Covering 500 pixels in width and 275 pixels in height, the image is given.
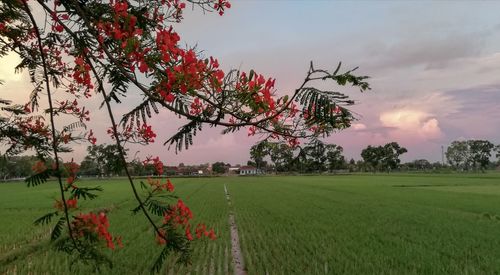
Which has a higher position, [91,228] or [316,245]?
[91,228]

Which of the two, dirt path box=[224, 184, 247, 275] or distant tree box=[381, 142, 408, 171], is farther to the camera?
distant tree box=[381, 142, 408, 171]

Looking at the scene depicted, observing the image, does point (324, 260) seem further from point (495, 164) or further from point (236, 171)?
point (495, 164)

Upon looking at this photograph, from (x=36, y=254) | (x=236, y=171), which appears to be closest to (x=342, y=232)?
(x=36, y=254)

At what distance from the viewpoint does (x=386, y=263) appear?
7668 millimetres

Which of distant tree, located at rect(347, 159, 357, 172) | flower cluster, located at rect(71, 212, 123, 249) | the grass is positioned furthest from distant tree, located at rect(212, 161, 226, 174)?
flower cluster, located at rect(71, 212, 123, 249)

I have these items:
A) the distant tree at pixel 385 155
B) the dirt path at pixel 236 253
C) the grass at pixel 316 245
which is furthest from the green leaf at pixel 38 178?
the distant tree at pixel 385 155

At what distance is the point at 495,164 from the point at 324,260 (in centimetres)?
15266

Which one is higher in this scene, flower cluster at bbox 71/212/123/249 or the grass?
flower cluster at bbox 71/212/123/249

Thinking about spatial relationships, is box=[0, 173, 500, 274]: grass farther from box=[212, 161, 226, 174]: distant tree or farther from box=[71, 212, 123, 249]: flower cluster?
box=[212, 161, 226, 174]: distant tree

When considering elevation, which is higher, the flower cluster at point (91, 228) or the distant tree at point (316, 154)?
the distant tree at point (316, 154)

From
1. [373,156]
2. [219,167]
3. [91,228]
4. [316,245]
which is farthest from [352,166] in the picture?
[91,228]

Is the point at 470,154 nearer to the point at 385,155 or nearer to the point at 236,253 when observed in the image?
the point at 385,155

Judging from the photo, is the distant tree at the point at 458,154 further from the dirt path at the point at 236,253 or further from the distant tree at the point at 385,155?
the dirt path at the point at 236,253

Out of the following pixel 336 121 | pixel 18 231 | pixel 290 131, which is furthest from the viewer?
pixel 18 231
